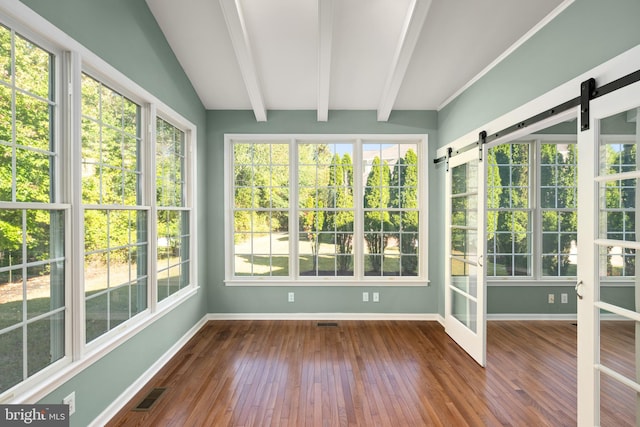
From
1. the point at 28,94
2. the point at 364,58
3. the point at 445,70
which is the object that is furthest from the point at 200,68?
the point at 445,70

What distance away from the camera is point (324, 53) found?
316cm

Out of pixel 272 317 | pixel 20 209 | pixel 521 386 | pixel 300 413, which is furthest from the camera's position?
pixel 272 317

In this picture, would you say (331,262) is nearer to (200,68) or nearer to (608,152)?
(200,68)

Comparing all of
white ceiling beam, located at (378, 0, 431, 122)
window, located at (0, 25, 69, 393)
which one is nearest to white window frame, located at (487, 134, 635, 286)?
white ceiling beam, located at (378, 0, 431, 122)

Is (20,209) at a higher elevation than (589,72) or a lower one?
lower

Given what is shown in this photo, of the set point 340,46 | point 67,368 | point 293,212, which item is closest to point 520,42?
point 340,46

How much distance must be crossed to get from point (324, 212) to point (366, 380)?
7.49 ft

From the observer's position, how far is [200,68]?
3.59 meters

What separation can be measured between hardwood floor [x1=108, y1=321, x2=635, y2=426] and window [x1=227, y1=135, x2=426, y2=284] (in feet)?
2.93

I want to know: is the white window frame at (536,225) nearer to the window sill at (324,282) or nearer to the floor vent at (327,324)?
the window sill at (324,282)

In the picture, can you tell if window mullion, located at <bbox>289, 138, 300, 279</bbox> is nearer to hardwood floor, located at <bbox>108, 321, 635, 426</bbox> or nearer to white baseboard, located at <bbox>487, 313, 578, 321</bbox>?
hardwood floor, located at <bbox>108, 321, 635, 426</bbox>

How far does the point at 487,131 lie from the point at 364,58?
1.48m

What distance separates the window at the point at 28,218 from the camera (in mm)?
1626

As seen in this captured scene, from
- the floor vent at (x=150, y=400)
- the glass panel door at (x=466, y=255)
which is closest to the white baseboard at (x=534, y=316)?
the glass panel door at (x=466, y=255)
